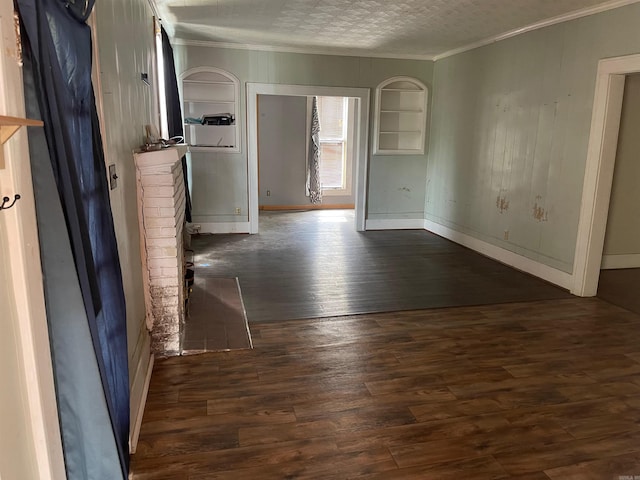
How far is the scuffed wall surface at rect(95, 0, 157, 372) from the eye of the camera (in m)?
2.11

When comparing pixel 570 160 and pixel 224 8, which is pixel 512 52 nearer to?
pixel 570 160

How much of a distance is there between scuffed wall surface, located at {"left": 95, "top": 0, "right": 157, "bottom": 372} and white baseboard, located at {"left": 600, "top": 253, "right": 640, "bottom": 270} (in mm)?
4925

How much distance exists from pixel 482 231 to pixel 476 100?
167 centimetres

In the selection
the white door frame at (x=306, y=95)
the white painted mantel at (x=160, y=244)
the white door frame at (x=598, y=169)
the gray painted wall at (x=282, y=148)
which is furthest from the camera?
the gray painted wall at (x=282, y=148)

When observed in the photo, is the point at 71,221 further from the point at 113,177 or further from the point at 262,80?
the point at 262,80

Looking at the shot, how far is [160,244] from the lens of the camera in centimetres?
289

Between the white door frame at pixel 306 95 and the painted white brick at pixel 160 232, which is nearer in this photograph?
the painted white brick at pixel 160 232

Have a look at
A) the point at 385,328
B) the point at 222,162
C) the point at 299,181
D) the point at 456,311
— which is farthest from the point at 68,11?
the point at 299,181

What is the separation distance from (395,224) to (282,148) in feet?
9.51

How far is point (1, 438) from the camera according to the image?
1.06 metres

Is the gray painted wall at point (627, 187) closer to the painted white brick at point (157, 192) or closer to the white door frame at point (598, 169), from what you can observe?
the white door frame at point (598, 169)

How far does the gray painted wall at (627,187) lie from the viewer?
4.86 metres

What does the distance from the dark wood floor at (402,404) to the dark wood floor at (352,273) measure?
0.46 m

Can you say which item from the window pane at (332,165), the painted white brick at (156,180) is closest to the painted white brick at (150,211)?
the painted white brick at (156,180)
